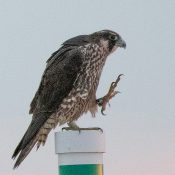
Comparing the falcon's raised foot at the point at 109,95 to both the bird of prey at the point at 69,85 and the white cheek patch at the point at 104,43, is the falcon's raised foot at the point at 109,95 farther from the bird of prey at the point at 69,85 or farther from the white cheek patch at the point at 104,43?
the white cheek patch at the point at 104,43

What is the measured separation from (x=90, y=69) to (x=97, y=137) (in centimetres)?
218

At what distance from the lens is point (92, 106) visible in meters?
7.51

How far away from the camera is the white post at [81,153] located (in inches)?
209

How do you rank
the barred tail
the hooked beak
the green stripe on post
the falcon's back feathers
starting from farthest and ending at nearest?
the hooked beak
the falcon's back feathers
the barred tail
the green stripe on post

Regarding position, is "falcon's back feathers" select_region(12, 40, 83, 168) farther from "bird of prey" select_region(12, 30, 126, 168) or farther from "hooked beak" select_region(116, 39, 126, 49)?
"hooked beak" select_region(116, 39, 126, 49)

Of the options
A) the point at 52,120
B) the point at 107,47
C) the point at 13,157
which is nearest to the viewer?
the point at 13,157

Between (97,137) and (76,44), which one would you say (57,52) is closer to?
(76,44)

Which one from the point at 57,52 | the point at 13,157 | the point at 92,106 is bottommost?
the point at 13,157

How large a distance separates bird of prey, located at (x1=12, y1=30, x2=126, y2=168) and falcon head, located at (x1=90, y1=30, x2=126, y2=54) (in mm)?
90

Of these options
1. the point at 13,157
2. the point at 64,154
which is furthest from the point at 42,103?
the point at 64,154

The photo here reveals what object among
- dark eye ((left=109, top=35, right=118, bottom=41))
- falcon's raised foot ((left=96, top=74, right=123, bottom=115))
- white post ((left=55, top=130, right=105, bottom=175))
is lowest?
white post ((left=55, top=130, right=105, bottom=175))

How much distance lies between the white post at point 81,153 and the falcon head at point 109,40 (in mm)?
2477

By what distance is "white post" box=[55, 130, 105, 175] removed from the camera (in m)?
5.32

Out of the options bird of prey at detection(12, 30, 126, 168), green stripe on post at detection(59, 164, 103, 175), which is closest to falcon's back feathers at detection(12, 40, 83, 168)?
bird of prey at detection(12, 30, 126, 168)
